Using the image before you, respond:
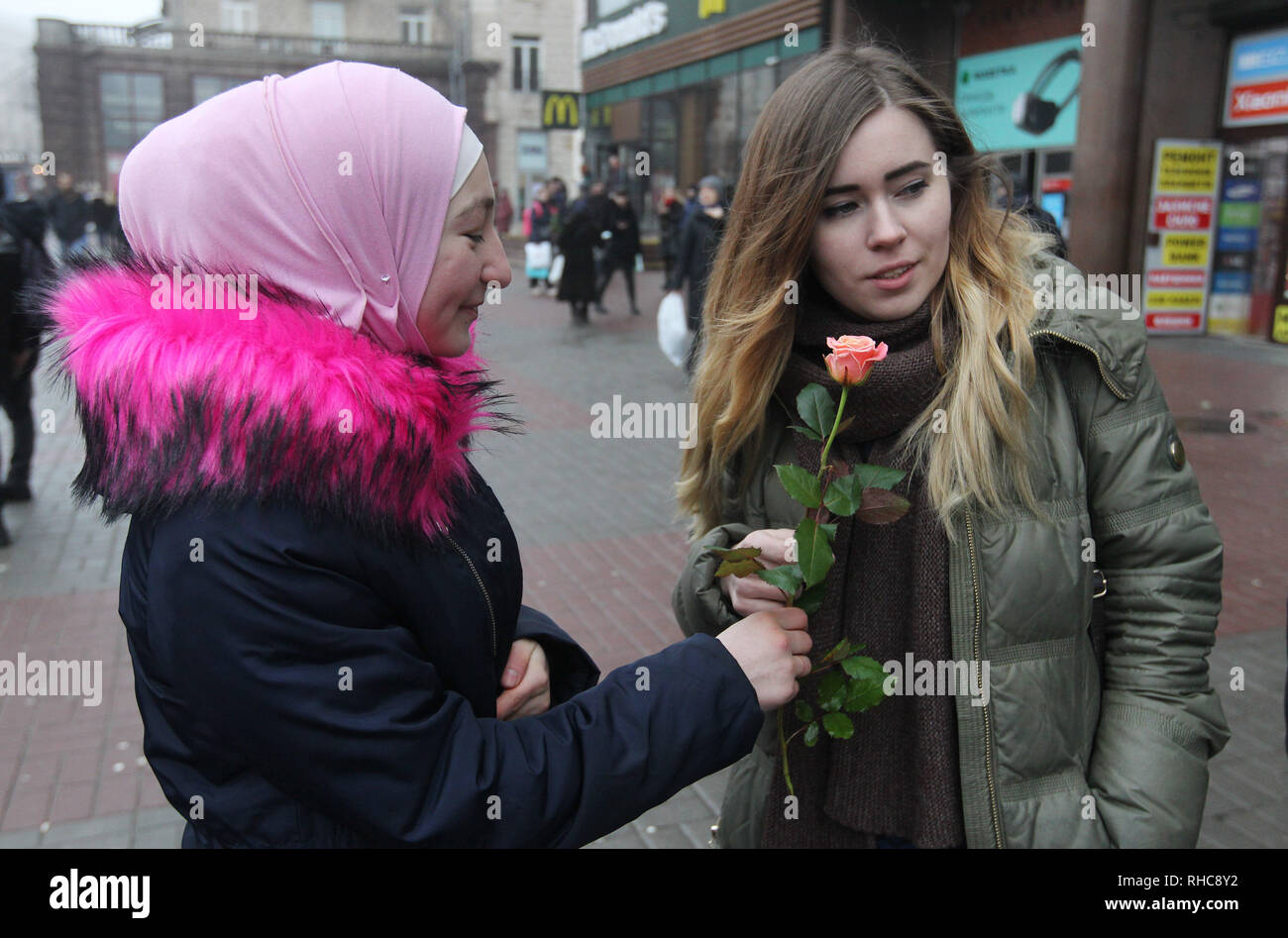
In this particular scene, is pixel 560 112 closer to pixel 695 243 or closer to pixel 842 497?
pixel 695 243

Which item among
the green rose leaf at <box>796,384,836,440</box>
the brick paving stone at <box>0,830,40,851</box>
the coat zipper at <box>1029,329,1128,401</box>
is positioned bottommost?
the brick paving stone at <box>0,830,40,851</box>

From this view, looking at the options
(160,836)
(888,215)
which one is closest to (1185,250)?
(888,215)

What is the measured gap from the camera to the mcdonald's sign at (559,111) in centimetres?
2402

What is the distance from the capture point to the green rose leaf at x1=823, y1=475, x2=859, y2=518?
1348mm

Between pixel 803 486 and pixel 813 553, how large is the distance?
89mm

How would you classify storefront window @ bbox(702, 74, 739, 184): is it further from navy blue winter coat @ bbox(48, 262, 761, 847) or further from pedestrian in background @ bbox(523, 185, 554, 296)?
navy blue winter coat @ bbox(48, 262, 761, 847)

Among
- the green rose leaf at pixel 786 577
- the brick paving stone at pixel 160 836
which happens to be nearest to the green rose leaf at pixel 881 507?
the green rose leaf at pixel 786 577

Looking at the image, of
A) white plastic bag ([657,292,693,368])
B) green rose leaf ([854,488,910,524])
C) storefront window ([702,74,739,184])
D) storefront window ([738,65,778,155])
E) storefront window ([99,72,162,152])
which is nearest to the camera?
green rose leaf ([854,488,910,524])

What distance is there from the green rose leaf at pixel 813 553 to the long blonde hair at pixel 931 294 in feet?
1.11

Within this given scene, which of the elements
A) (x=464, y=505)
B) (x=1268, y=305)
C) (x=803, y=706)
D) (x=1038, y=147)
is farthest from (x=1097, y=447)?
(x=1038, y=147)

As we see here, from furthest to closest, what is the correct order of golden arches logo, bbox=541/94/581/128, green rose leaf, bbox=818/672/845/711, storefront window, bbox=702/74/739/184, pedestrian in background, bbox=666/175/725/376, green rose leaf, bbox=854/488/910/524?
1. golden arches logo, bbox=541/94/581/128
2. storefront window, bbox=702/74/739/184
3. pedestrian in background, bbox=666/175/725/376
4. green rose leaf, bbox=818/672/845/711
5. green rose leaf, bbox=854/488/910/524

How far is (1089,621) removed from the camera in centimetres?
164
